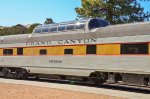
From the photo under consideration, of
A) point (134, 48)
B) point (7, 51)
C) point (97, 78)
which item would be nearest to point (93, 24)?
point (97, 78)

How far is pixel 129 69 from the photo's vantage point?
1875cm

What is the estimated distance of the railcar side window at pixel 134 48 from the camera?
1797 centimetres

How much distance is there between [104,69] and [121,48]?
1.74 metres

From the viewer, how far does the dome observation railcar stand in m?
22.0

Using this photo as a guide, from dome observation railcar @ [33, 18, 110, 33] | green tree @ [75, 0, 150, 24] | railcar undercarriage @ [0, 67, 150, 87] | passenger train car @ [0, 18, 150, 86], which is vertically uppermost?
green tree @ [75, 0, 150, 24]

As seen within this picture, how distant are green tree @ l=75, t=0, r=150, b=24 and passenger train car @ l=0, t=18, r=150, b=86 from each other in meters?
12.4

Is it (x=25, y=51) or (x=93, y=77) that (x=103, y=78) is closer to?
(x=93, y=77)

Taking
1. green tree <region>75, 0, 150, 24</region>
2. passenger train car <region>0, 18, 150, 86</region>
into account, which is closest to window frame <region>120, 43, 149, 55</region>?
passenger train car <region>0, 18, 150, 86</region>

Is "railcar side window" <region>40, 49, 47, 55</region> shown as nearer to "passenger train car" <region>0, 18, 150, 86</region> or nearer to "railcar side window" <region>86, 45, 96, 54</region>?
"passenger train car" <region>0, 18, 150, 86</region>

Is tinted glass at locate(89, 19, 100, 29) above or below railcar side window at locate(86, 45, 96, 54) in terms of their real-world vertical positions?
above

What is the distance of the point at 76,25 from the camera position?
74.7ft

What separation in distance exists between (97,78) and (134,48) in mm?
3502

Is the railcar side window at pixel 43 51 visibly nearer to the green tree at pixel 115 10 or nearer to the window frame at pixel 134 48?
the window frame at pixel 134 48

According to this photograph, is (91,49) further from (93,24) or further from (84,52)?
(93,24)
